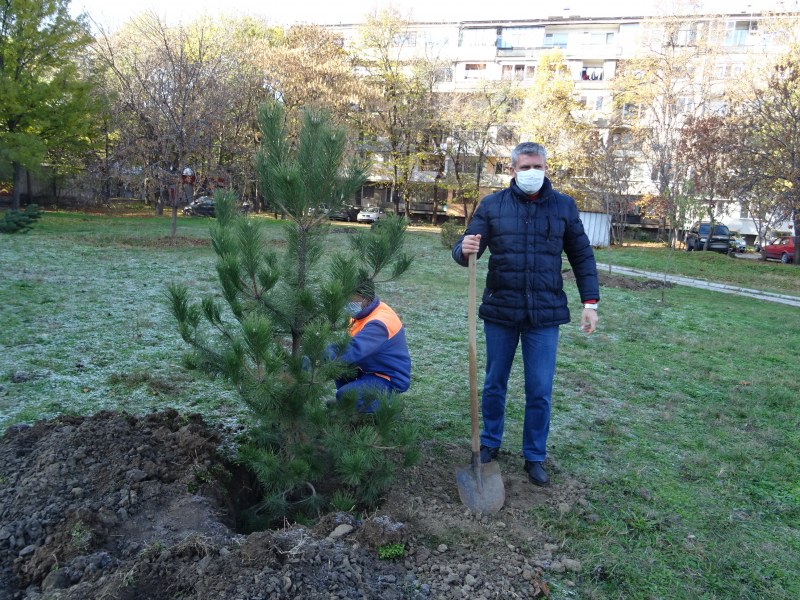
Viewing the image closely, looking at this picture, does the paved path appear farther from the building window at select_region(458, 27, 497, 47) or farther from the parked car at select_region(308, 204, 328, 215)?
the building window at select_region(458, 27, 497, 47)

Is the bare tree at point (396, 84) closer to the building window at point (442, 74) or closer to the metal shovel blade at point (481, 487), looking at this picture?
the building window at point (442, 74)

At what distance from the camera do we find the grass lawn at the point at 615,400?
2.89 meters

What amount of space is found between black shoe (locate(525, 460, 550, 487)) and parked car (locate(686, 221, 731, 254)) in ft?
89.6

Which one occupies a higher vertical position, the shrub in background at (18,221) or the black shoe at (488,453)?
the shrub in background at (18,221)

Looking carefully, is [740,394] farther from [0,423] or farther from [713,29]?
[713,29]

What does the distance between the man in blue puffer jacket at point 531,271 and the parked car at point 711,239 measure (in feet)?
89.1

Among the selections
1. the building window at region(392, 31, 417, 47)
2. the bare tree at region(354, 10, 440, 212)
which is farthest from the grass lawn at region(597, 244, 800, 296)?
the building window at region(392, 31, 417, 47)

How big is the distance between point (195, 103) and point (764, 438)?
16.0m

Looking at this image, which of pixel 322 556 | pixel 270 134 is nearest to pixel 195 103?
pixel 270 134

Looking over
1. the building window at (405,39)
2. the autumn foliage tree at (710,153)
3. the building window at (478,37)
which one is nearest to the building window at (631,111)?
the autumn foliage tree at (710,153)

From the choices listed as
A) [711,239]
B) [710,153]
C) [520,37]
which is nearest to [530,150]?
[710,153]

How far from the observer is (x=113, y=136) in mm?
27125

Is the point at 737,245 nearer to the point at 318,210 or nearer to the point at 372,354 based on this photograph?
the point at 372,354

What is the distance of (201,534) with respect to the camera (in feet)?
8.07
